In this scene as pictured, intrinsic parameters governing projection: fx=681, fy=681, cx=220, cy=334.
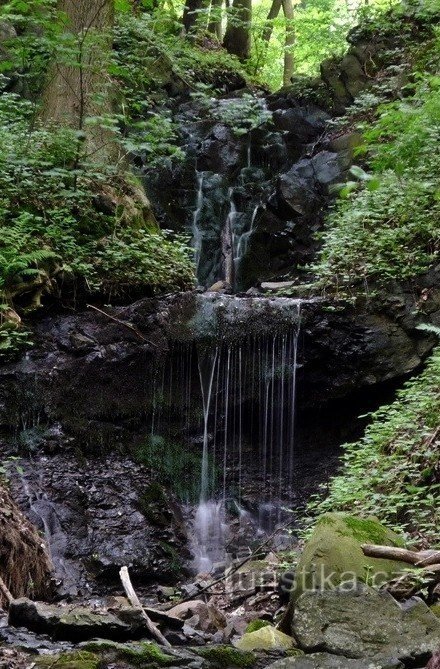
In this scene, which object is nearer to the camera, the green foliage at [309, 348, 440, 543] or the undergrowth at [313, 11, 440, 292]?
the green foliage at [309, 348, 440, 543]

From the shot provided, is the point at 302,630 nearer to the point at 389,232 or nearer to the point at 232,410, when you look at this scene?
the point at 232,410

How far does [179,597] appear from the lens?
631cm

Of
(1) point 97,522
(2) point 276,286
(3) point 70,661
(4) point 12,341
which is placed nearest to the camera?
(3) point 70,661

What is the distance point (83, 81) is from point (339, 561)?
28.0ft

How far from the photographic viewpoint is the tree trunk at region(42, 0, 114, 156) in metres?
9.95

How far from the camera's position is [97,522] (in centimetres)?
759

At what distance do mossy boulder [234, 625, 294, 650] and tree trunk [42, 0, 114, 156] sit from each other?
7656 millimetres

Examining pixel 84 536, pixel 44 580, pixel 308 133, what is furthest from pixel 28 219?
pixel 308 133

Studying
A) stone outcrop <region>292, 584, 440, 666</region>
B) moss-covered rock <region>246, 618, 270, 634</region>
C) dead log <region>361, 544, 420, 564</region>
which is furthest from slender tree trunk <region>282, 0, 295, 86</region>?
stone outcrop <region>292, 584, 440, 666</region>

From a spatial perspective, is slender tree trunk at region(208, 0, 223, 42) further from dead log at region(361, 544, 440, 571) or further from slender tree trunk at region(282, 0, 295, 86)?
dead log at region(361, 544, 440, 571)

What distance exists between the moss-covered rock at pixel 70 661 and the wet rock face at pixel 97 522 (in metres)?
3.31

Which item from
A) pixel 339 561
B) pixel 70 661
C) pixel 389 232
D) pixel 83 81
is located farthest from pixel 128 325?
pixel 70 661

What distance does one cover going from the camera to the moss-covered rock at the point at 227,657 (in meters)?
3.71

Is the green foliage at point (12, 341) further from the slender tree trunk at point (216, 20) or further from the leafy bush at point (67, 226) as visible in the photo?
the slender tree trunk at point (216, 20)
